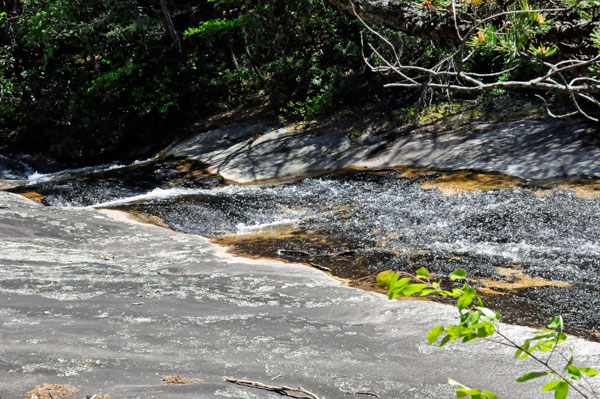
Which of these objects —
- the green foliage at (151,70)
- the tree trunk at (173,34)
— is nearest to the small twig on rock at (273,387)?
the green foliage at (151,70)

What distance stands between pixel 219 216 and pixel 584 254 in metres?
5.55

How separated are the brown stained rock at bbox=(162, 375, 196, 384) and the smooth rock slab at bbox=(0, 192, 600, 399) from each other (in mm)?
32

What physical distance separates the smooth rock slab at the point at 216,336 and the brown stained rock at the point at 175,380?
32 millimetres

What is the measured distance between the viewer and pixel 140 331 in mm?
3023

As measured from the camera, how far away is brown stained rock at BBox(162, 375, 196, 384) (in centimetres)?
228

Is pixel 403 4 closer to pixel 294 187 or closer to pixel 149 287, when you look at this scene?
pixel 149 287

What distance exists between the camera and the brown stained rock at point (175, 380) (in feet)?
7.49

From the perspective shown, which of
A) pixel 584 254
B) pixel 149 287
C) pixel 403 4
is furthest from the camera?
pixel 584 254

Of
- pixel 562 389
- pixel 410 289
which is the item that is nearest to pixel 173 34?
pixel 410 289

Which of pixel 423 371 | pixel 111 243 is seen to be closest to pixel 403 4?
pixel 423 371

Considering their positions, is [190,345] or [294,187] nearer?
[190,345]

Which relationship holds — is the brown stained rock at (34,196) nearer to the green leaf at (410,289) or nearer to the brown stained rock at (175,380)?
the brown stained rock at (175,380)

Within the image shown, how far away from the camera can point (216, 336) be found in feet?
10.4

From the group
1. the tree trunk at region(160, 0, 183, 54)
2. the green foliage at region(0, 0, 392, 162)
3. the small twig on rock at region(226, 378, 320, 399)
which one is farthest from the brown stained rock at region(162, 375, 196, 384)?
the tree trunk at region(160, 0, 183, 54)
